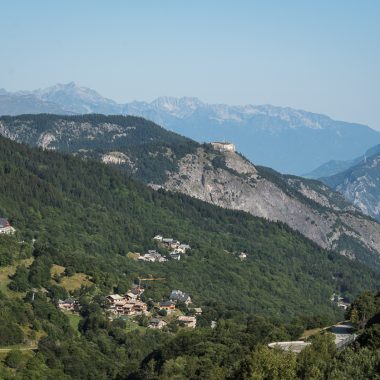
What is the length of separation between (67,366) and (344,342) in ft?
93.4

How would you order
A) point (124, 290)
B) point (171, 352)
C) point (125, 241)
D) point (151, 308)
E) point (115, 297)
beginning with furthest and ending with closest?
point (125, 241) → point (124, 290) → point (151, 308) → point (115, 297) → point (171, 352)

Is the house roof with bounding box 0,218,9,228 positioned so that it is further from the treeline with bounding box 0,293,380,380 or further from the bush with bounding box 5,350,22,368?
the bush with bounding box 5,350,22,368

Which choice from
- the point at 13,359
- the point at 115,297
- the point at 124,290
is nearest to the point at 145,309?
the point at 115,297

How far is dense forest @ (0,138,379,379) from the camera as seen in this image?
68500mm

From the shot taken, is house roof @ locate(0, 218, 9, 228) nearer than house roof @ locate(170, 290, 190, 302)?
No

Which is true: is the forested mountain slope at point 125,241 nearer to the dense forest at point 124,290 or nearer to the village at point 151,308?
the dense forest at point 124,290

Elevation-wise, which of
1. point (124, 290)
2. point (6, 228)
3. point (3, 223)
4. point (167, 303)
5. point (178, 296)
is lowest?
point (167, 303)

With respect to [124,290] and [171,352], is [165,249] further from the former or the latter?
[171,352]

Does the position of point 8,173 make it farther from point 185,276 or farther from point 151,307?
point 151,307

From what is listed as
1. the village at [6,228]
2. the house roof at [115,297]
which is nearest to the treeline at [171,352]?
the house roof at [115,297]

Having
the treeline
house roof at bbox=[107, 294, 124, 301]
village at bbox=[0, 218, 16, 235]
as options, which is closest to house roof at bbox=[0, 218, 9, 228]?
village at bbox=[0, 218, 16, 235]

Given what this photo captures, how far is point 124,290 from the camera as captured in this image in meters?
121

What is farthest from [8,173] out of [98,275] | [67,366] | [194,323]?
[67,366]

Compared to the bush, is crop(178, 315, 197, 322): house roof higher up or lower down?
lower down
